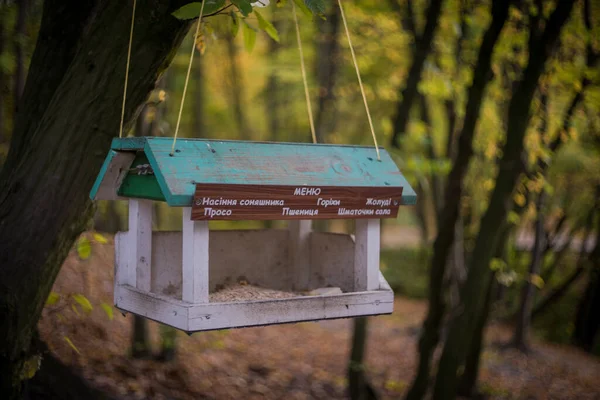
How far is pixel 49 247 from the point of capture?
3076 millimetres

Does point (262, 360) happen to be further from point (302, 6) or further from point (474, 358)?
point (302, 6)

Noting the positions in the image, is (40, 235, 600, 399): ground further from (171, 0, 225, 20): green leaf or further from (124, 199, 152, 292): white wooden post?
(171, 0, 225, 20): green leaf

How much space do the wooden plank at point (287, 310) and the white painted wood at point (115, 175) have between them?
785 mm

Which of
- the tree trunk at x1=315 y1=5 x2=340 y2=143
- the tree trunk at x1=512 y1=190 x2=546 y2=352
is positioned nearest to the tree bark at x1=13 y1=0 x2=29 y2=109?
the tree trunk at x1=315 y1=5 x2=340 y2=143

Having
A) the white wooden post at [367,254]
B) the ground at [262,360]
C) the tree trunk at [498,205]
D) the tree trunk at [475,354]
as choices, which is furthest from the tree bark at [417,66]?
the white wooden post at [367,254]

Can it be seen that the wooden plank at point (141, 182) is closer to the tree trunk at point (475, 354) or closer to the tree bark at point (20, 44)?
the tree bark at point (20, 44)

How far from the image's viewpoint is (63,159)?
10.0 ft

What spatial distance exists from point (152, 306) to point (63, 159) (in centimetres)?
78

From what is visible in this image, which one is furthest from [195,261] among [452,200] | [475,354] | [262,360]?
[262,360]

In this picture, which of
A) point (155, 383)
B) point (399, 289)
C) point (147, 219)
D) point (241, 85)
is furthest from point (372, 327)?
point (147, 219)

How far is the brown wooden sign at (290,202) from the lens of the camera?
105 inches

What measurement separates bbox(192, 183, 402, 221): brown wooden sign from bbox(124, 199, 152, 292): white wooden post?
0.72m

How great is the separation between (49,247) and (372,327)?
10169 mm

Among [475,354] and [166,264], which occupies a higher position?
[166,264]
